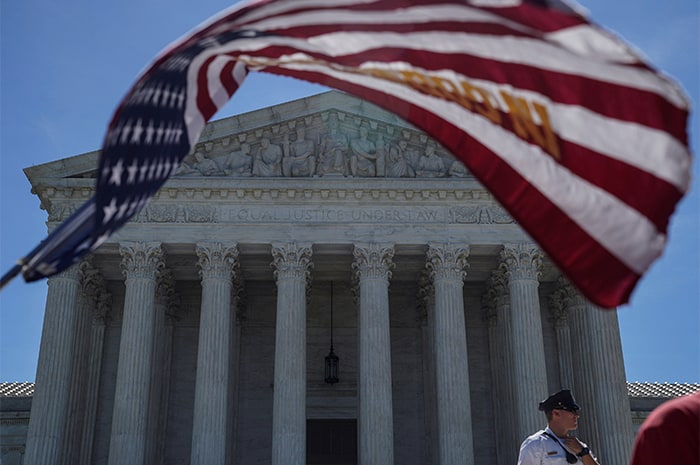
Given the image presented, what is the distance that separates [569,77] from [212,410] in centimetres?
2760

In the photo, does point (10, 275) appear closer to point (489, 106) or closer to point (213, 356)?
point (489, 106)

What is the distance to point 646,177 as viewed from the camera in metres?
6.22

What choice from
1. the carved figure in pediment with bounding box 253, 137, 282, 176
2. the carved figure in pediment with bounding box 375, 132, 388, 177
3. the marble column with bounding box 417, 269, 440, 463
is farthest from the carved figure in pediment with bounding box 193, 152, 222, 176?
the marble column with bounding box 417, 269, 440, 463

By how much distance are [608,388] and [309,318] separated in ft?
45.8

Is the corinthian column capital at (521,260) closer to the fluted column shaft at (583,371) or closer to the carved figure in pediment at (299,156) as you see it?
the fluted column shaft at (583,371)

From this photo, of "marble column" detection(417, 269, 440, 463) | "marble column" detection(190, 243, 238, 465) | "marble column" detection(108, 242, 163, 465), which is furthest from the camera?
"marble column" detection(417, 269, 440, 463)

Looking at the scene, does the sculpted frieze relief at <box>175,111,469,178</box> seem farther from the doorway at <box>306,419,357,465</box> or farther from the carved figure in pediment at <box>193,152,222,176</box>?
the doorway at <box>306,419,357,465</box>

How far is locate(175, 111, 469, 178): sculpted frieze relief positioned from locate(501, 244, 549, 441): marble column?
4277 millimetres

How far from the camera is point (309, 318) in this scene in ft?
133

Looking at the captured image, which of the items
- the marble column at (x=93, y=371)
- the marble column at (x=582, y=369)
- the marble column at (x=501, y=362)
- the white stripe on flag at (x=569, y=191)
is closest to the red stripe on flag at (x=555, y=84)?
the white stripe on flag at (x=569, y=191)

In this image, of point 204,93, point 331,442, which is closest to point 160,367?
point 331,442

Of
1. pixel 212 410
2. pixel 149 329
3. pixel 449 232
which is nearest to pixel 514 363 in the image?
pixel 449 232

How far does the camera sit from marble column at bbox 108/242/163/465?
31.6 metres

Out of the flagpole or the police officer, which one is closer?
the flagpole
